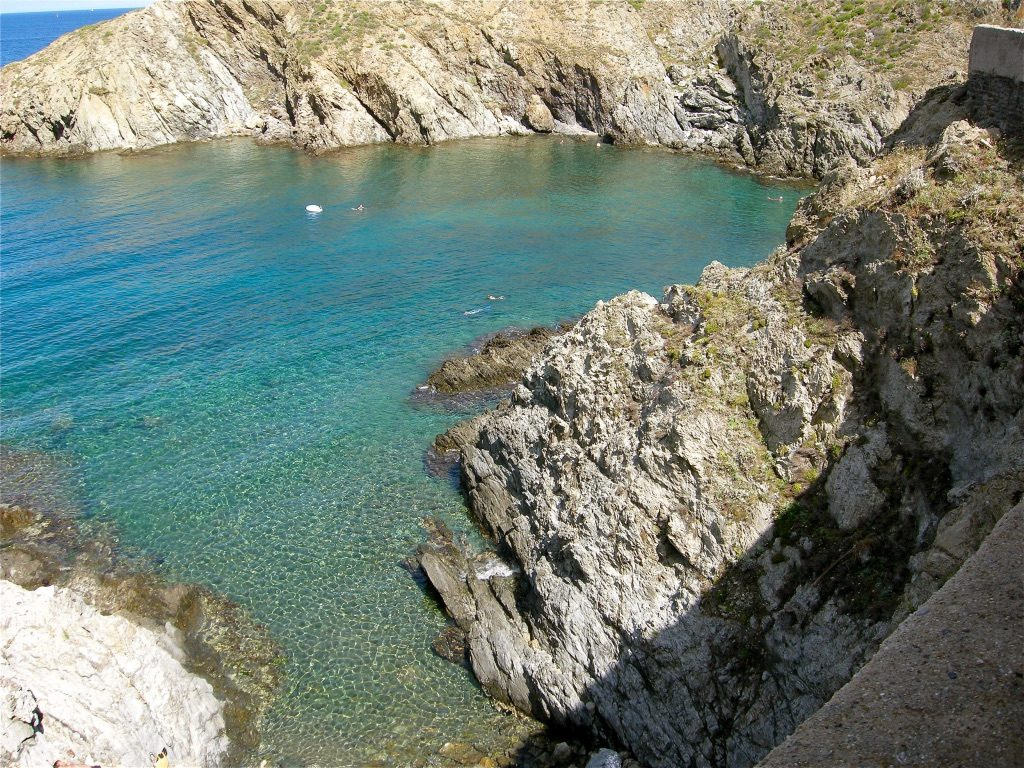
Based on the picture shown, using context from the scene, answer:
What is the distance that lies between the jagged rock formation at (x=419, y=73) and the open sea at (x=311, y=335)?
6188 millimetres

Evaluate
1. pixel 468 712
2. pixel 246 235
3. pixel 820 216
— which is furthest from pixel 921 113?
pixel 246 235

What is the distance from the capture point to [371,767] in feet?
69.7

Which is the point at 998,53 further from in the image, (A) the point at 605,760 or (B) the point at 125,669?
(B) the point at 125,669

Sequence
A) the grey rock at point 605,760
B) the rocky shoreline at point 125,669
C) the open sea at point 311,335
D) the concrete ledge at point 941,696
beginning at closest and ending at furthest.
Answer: the concrete ledge at point 941,696, the rocky shoreline at point 125,669, the grey rock at point 605,760, the open sea at point 311,335

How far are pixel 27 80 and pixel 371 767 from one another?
330 ft

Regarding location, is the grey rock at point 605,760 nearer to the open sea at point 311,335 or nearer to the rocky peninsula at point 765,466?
the rocky peninsula at point 765,466

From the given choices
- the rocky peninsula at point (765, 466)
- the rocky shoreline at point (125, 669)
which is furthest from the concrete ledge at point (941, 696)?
the rocky shoreline at point (125, 669)

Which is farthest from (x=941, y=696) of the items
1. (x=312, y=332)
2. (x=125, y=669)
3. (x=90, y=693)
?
(x=312, y=332)

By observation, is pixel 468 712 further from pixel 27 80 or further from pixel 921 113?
pixel 27 80

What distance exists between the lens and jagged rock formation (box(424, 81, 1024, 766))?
60.0 ft

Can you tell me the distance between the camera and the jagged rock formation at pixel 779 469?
18.3 meters

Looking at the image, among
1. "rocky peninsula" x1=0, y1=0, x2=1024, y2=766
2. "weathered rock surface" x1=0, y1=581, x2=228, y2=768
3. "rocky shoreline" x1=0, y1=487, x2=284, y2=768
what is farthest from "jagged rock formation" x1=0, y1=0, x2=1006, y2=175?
"weathered rock surface" x1=0, y1=581, x2=228, y2=768

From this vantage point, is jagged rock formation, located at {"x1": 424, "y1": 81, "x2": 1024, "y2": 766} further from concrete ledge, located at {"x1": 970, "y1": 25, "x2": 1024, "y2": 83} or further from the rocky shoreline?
the rocky shoreline

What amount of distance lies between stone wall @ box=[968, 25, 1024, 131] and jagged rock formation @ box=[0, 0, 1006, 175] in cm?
5860
